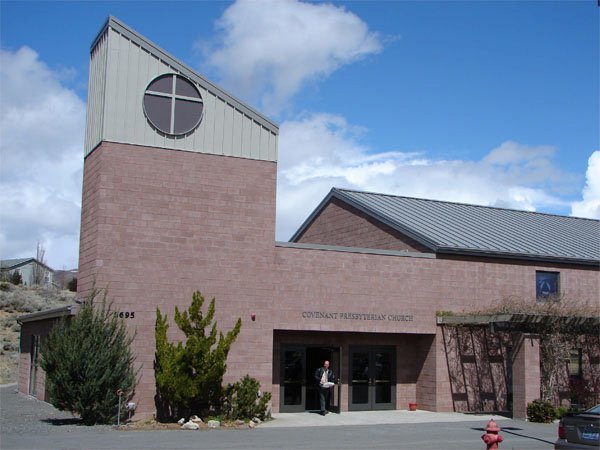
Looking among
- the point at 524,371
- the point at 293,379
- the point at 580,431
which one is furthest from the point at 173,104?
the point at 580,431

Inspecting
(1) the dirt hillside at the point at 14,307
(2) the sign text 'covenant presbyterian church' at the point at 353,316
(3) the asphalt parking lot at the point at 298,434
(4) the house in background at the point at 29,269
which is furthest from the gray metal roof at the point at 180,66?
(4) the house in background at the point at 29,269

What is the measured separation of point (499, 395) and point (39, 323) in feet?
54.7

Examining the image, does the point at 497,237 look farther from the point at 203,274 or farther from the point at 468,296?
the point at 203,274

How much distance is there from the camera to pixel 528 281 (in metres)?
28.7

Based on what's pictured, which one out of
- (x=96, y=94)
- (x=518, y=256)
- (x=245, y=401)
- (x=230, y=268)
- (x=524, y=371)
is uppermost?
(x=96, y=94)

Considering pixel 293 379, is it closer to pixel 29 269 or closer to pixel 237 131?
pixel 237 131

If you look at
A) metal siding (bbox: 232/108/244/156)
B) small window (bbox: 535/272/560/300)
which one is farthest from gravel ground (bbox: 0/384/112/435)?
small window (bbox: 535/272/560/300)

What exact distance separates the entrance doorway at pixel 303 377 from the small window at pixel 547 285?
28.4 feet

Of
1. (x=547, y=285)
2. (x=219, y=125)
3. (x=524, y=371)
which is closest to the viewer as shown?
(x=219, y=125)

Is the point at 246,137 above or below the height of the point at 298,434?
above

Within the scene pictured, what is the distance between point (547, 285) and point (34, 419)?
18835 millimetres

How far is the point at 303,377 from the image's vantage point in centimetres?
2505

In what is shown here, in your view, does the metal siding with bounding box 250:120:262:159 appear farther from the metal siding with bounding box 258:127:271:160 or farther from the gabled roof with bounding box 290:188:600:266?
the gabled roof with bounding box 290:188:600:266

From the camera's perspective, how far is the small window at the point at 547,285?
2898 centimetres
